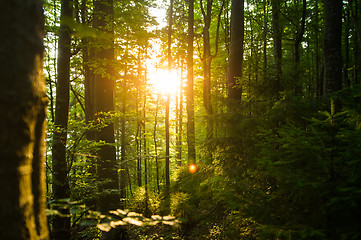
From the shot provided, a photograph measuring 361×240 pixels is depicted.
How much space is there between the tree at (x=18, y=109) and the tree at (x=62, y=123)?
368cm

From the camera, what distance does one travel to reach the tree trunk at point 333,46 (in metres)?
5.16

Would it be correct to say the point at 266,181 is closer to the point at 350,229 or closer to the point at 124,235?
the point at 350,229

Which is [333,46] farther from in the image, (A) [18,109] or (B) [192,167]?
(B) [192,167]

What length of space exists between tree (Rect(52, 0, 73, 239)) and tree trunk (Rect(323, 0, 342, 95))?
6883 millimetres

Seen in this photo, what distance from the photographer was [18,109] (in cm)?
107

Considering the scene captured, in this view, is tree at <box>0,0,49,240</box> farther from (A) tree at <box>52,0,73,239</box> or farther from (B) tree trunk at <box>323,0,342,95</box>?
(B) tree trunk at <box>323,0,342,95</box>

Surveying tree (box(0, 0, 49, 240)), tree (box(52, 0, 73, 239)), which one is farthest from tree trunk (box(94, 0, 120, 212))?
tree (box(0, 0, 49, 240))

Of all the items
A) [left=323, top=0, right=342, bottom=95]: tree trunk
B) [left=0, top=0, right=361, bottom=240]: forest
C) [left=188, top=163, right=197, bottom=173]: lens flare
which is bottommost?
[left=188, top=163, right=197, bottom=173]: lens flare

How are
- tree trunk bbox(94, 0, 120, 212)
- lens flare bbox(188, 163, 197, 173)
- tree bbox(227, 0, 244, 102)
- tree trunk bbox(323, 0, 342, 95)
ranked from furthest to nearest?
lens flare bbox(188, 163, 197, 173) → tree bbox(227, 0, 244, 102) → tree trunk bbox(94, 0, 120, 212) → tree trunk bbox(323, 0, 342, 95)

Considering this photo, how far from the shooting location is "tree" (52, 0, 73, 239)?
4383 mm

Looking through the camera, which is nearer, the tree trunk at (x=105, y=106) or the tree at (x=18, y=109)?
the tree at (x=18, y=109)

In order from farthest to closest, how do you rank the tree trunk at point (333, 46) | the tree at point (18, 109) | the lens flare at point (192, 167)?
the lens flare at point (192, 167) → the tree trunk at point (333, 46) → the tree at point (18, 109)

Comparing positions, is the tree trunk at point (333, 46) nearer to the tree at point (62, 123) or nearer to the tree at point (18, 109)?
the tree at point (18, 109)

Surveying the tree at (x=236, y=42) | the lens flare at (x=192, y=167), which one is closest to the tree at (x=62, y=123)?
the tree at (x=236, y=42)
